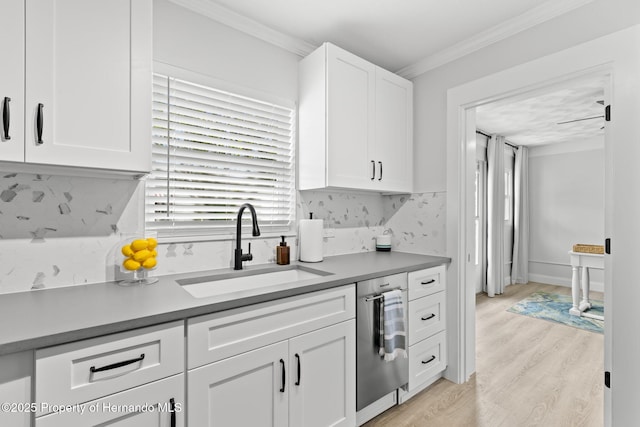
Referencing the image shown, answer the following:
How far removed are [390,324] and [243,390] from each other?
2.97 feet

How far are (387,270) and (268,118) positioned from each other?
4.15ft

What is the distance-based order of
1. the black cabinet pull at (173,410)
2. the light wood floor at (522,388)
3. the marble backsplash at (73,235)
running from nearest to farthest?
the black cabinet pull at (173,410)
the marble backsplash at (73,235)
the light wood floor at (522,388)

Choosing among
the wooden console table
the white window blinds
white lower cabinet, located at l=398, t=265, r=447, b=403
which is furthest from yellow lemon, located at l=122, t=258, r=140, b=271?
the wooden console table

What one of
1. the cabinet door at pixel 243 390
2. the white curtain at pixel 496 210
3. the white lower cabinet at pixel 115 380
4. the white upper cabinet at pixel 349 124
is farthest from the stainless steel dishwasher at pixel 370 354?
the white curtain at pixel 496 210

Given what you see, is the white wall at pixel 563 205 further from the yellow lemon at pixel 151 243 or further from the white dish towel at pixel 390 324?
the yellow lemon at pixel 151 243

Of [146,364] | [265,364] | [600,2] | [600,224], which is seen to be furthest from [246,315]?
[600,224]

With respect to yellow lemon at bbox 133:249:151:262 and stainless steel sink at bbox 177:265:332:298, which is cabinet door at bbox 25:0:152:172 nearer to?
yellow lemon at bbox 133:249:151:262

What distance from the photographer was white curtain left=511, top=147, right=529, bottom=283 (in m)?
5.47

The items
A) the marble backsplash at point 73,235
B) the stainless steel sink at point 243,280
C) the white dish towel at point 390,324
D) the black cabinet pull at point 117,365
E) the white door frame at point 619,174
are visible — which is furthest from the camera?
the white dish towel at point 390,324

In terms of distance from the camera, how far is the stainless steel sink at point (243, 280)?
1670mm

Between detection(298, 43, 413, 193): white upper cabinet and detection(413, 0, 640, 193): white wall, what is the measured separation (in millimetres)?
185

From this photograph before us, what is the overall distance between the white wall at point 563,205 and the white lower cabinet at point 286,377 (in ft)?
17.8

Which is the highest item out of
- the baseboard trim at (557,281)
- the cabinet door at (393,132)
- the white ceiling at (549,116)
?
the white ceiling at (549,116)

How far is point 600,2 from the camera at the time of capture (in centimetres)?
170
